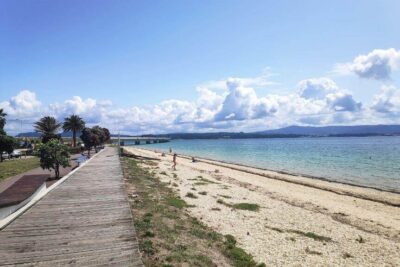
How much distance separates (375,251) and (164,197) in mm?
10887

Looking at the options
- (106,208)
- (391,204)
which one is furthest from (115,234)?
(391,204)

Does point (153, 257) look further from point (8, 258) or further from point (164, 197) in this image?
point (164, 197)

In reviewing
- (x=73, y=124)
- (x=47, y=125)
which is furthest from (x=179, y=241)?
(x=73, y=124)

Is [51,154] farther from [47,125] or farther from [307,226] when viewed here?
[47,125]

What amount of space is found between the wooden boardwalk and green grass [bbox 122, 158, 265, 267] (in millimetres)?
768

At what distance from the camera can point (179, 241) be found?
10.5 metres

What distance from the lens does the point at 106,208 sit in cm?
1195

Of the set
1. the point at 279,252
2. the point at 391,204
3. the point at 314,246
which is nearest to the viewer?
the point at 279,252

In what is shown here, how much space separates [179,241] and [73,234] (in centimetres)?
330

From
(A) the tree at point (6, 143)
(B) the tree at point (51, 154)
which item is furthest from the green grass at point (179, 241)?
(A) the tree at point (6, 143)

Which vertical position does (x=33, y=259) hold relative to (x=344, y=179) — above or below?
above

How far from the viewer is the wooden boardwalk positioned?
730 cm

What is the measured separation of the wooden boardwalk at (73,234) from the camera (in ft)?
24.0

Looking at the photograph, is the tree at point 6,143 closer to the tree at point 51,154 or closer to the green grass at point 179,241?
the tree at point 51,154
